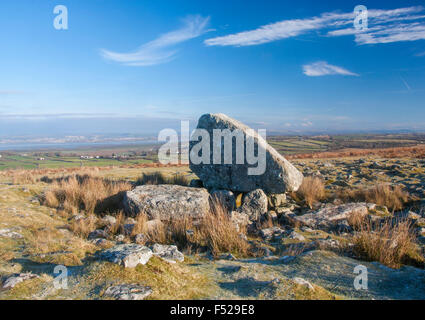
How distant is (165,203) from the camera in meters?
8.33

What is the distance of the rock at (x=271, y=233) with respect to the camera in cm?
689

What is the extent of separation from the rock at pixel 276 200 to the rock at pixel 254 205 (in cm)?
46

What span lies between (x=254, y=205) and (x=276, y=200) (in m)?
1.01

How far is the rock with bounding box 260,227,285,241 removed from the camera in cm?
689

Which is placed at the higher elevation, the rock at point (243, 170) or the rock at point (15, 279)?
the rock at point (243, 170)

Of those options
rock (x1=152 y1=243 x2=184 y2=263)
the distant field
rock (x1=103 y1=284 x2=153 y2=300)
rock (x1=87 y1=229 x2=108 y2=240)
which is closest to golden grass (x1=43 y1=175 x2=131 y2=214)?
rock (x1=87 y1=229 x2=108 y2=240)

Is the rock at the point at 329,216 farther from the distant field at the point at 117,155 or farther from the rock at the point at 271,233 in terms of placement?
the distant field at the point at 117,155

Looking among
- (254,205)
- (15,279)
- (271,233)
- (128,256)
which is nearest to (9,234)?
(15,279)

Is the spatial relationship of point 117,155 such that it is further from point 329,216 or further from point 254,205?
point 329,216

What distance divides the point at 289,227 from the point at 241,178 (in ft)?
8.55

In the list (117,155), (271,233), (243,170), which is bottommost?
(271,233)

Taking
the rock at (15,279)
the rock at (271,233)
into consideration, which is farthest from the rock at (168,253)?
the rock at (271,233)

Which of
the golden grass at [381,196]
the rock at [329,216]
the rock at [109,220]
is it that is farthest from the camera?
the golden grass at [381,196]

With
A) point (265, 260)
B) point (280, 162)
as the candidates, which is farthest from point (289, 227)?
point (265, 260)
